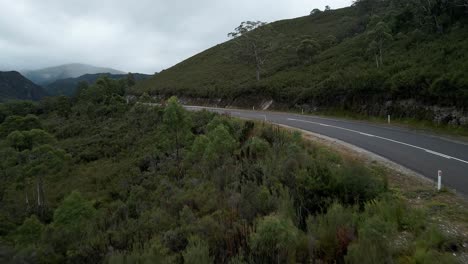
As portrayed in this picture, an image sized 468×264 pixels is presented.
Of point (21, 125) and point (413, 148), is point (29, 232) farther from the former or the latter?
point (21, 125)

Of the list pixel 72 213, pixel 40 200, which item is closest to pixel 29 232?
pixel 72 213

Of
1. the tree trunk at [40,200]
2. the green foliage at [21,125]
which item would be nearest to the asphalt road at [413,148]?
the tree trunk at [40,200]

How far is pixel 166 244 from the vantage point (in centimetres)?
709

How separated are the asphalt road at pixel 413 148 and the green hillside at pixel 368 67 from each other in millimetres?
3802

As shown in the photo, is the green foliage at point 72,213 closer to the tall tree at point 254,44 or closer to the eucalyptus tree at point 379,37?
the eucalyptus tree at point 379,37

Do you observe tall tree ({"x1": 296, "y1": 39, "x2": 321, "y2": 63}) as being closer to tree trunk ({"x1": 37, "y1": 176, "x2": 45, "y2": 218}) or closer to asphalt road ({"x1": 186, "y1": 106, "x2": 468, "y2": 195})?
asphalt road ({"x1": 186, "y1": 106, "x2": 468, "y2": 195})

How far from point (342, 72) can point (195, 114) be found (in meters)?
13.6

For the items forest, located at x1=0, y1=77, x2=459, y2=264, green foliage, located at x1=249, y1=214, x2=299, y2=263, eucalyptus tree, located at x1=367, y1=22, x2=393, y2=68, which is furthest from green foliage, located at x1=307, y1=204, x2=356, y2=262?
eucalyptus tree, located at x1=367, y1=22, x2=393, y2=68

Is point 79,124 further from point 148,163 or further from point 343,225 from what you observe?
point 343,225

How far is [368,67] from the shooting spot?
29.4m

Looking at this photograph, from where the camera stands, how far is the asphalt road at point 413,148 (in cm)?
945

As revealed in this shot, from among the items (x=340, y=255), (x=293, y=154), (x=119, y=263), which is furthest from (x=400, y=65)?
(x=119, y=263)

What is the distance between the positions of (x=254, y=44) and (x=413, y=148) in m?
43.0

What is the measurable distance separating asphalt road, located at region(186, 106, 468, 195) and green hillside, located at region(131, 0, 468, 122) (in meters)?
3.80
